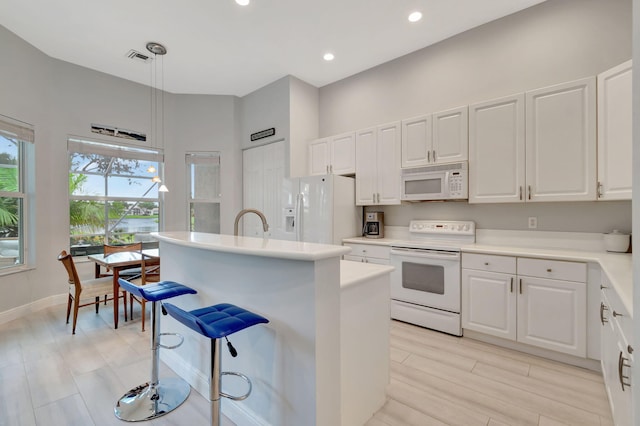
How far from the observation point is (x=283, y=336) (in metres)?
1.43

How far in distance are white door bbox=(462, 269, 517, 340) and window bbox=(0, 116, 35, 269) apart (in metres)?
5.30

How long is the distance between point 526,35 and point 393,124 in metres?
1.57

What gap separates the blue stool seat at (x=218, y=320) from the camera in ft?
4.10

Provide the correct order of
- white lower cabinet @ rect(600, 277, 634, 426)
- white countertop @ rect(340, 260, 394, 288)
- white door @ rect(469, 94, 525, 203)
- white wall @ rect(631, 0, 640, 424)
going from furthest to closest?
white door @ rect(469, 94, 525, 203)
white countertop @ rect(340, 260, 394, 288)
white lower cabinet @ rect(600, 277, 634, 426)
white wall @ rect(631, 0, 640, 424)

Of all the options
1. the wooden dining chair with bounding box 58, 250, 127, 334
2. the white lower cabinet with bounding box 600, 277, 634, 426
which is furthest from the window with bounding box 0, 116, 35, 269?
the white lower cabinet with bounding box 600, 277, 634, 426

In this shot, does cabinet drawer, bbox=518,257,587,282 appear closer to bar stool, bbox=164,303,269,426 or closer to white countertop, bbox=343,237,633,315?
white countertop, bbox=343,237,633,315

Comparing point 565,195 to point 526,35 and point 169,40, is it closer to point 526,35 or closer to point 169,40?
point 526,35

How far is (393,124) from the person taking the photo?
3635 millimetres

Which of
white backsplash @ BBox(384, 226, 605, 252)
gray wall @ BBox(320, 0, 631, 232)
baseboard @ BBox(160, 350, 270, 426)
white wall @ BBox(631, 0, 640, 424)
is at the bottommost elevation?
baseboard @ BBox(160, 350, 270, 426)

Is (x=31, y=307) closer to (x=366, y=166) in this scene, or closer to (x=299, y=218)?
(x=299, y=218)

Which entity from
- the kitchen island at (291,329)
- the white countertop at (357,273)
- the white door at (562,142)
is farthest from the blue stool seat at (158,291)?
the white door at (562,142)

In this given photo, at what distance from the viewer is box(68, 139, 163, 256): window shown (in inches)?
165

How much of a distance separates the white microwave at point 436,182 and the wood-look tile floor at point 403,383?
4.95ft

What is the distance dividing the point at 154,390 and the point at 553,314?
3.16 metres
